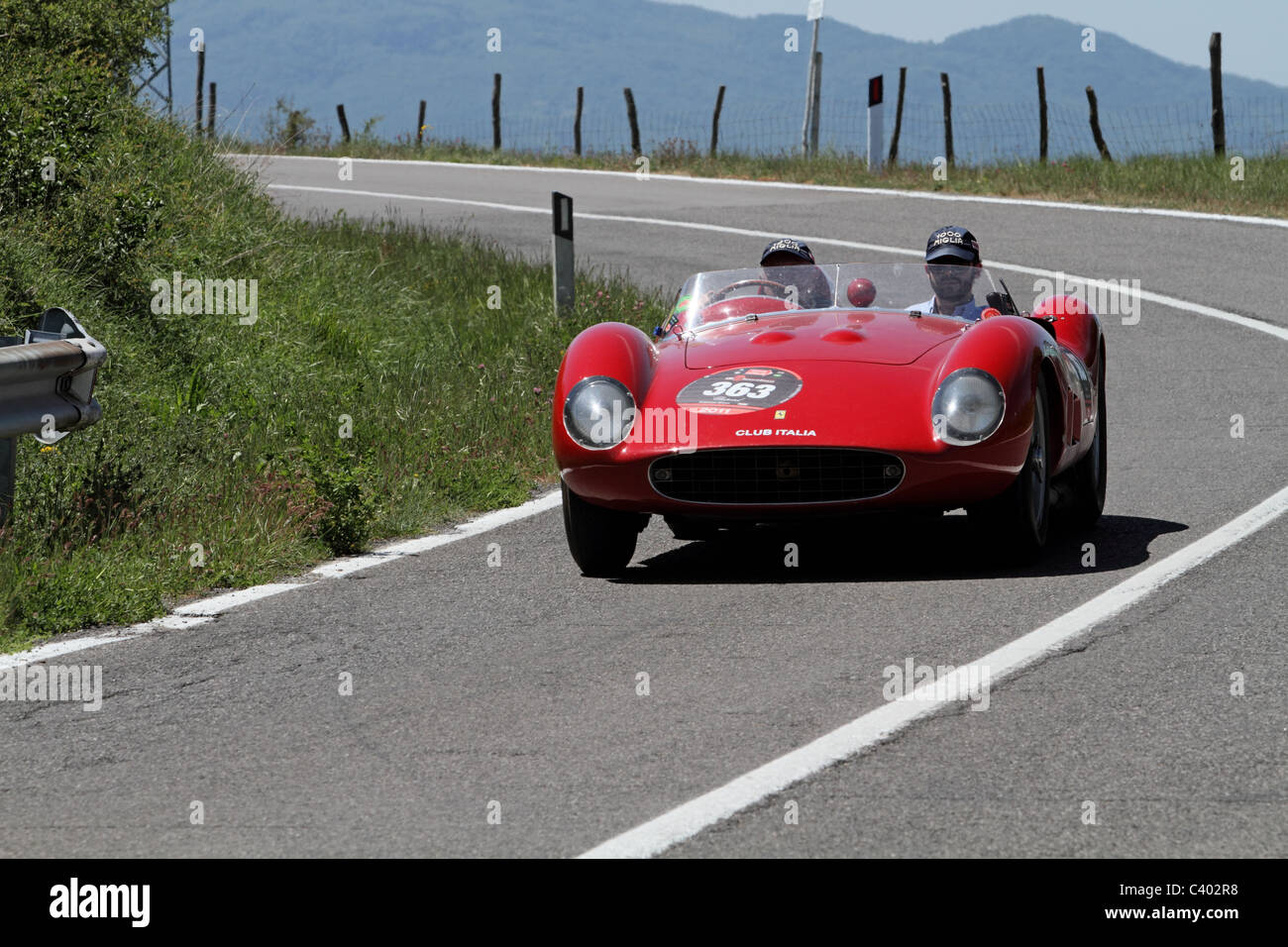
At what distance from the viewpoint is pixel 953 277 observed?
823cm

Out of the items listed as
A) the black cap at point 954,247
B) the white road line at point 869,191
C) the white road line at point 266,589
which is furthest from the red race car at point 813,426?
the white road line at point 869,191

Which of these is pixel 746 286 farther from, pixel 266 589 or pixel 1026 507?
pixel 266 589

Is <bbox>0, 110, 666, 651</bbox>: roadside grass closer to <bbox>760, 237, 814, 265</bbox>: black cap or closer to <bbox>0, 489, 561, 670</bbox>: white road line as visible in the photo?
<bbox>0, 489, 561, 670</bbox>: white road line

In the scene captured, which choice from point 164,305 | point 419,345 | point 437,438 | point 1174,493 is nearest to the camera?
point 1174,493

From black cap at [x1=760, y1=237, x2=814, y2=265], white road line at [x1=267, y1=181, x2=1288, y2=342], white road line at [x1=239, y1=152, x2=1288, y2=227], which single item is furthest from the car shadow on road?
white road line at [x1=239, y1=152, x2=1288, y2=227]

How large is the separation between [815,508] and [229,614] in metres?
2.13

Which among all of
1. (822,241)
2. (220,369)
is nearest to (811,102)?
(822,241)

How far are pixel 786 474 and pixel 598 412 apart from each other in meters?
0.78

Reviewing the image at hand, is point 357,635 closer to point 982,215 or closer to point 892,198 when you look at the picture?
point 982,215

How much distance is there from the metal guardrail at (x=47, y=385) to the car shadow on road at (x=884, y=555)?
2.22 metres

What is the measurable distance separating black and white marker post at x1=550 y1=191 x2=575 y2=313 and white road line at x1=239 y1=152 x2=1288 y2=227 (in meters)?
3.76

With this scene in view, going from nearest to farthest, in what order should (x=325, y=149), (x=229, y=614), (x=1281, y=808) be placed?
(x=1281, y=808), (x=229, y=614), (x=325, y=149)

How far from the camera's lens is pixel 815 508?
6.84 metres

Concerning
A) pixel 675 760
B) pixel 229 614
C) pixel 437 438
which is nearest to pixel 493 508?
pixel 437 438
